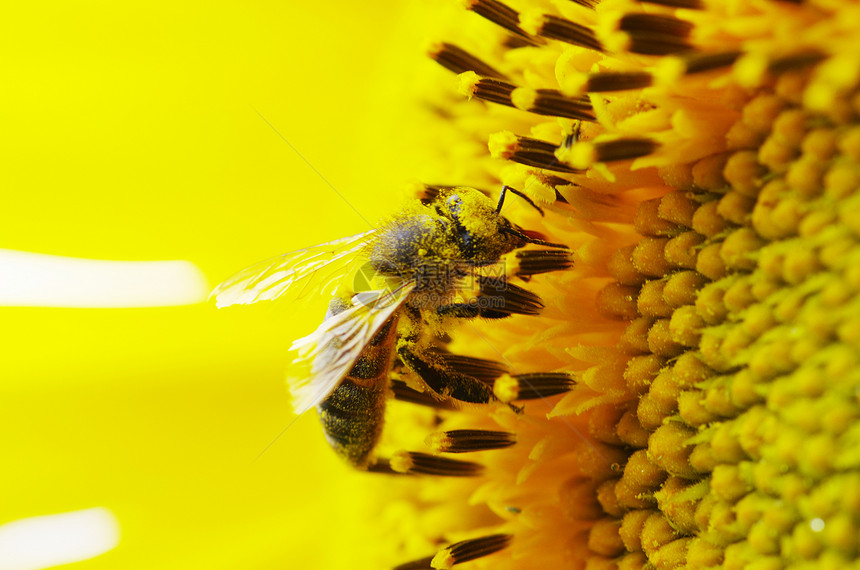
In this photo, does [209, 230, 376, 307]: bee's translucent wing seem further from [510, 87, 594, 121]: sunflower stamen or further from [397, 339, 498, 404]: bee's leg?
[510, 87, 594, 121]: sunflower stamen

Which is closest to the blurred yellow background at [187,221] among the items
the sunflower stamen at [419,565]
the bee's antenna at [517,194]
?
the sunflower stamen at [419,565]

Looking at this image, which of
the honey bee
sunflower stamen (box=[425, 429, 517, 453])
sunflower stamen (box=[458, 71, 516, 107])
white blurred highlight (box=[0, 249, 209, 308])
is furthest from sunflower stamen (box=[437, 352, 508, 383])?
white blurred highlight (box=[0, 249, 209, 308])

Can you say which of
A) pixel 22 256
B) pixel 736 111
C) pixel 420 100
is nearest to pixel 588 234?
pixel 736 111

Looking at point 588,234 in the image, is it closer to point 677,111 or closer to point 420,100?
point 677,111

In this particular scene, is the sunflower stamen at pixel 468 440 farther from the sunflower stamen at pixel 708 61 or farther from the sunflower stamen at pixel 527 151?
the sunflower stamen at pixel 708 61

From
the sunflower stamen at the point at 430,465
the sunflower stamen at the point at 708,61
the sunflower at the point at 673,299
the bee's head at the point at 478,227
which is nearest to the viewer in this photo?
the sunflower at the point at 673,299
